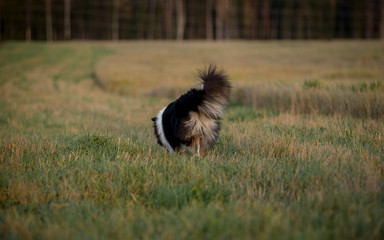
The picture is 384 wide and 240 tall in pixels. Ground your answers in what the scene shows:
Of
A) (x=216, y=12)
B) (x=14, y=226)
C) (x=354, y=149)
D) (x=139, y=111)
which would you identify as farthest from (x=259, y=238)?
(x=216, y=12)

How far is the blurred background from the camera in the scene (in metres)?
62.2

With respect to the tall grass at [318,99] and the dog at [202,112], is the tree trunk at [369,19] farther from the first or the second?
the dog at [202,112]

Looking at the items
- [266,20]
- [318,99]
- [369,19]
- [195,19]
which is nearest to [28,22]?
[195,19]

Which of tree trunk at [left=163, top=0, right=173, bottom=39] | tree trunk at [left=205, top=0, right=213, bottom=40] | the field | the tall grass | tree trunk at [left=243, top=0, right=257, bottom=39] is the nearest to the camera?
the field

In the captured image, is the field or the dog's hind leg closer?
the field

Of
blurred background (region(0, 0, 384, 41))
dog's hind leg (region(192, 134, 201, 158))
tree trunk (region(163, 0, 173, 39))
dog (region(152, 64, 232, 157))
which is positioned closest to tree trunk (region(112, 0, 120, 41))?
blurred background (region(0, 0, 384, 41))

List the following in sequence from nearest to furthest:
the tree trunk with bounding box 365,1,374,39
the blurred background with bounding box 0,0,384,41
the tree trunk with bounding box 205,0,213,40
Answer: the tree trunk with bounding box 205,0,213,40
the tree trunk with bounding box 365,1,374,39
the blurred background with bounding box 0,0,384,41

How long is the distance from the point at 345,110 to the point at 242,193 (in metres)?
6.09

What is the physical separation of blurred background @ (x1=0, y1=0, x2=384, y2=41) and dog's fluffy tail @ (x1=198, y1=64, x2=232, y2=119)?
59.8 metres

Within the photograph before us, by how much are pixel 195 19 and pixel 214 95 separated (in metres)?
67.1

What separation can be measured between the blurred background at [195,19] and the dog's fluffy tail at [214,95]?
59761mm

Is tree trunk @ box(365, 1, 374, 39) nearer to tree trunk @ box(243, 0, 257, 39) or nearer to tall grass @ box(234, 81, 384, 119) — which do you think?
tree trunk @ box(243, 0, 257, 39)

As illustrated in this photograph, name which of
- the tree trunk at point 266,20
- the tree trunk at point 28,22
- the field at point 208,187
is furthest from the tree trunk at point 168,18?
the field at point 208,187

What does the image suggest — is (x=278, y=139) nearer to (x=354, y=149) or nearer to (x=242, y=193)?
(x=354, y=149)
